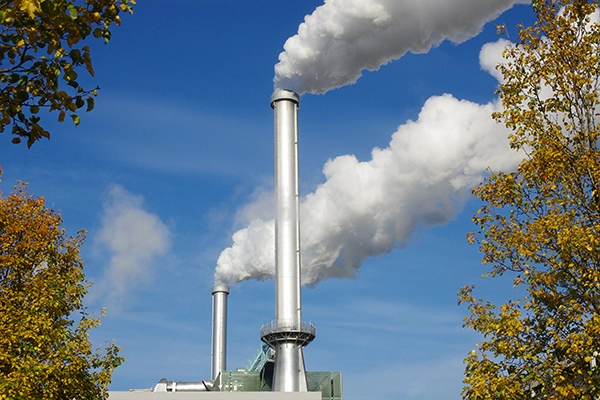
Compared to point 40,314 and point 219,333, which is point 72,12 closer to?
point 40,314

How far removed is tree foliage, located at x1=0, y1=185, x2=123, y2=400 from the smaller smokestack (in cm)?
6180

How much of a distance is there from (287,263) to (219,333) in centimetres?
2678

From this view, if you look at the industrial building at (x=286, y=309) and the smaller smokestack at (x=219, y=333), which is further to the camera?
the smaller smokestack at (x=219, y=333)

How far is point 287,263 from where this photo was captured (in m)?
61.1

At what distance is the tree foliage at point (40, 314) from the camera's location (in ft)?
66.3

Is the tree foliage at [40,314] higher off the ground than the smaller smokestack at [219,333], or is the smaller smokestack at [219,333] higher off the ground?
the smaller smokestack at [219,333]

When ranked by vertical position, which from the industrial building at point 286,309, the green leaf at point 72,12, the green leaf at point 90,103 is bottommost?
the green leaf at point 90,103

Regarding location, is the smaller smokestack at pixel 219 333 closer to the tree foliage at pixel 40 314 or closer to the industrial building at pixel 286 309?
the industrial building at pixel 286 309

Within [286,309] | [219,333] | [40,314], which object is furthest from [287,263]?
[40,314]

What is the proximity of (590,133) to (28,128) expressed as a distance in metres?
11.5

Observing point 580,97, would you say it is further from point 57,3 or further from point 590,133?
point 57,3

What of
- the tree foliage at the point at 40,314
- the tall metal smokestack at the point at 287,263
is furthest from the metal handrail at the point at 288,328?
the tree foliage at the point at 40,314

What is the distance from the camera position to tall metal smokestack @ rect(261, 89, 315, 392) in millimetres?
59625

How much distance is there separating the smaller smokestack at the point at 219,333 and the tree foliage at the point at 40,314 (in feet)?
203
